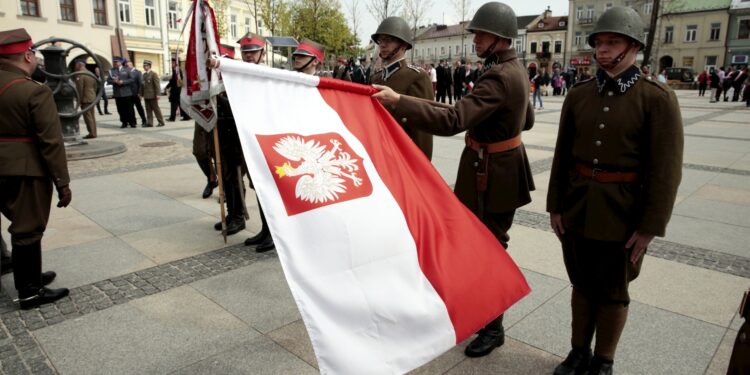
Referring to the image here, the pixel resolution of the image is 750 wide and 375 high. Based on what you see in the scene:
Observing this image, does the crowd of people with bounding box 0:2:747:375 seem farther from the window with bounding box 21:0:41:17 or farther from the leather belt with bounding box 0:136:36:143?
the window with bounding box 21:0:41:17

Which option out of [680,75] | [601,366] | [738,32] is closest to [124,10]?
[601,366]

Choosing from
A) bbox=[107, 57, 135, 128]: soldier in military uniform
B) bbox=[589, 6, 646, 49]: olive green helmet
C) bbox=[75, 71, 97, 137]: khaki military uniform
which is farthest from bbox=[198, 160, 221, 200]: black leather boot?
bbox=[107, 57, 135, 128]: soldier in military uniform

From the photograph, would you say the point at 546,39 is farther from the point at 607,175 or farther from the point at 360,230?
the point at 360,230

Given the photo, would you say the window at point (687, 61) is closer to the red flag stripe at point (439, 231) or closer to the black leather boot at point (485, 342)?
the black leather boot at point (485, 342)

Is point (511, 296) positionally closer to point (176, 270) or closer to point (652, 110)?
point (652, 110)

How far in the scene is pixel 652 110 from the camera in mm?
2352

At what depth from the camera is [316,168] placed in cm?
224

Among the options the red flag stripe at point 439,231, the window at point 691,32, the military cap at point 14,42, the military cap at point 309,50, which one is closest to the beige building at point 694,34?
the window at point 691,32

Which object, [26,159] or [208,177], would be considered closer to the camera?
[26,159]

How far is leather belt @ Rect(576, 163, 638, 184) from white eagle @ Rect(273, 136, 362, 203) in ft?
3.86

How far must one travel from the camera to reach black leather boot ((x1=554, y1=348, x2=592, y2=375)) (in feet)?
9.10

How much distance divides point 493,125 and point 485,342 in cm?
126

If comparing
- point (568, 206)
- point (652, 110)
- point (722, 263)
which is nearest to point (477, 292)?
point (568, 206)

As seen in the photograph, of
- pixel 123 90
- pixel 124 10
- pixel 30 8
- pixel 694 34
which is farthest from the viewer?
pixel 694 34
